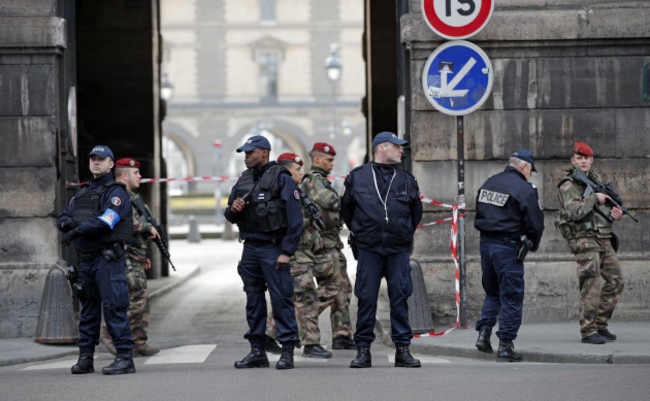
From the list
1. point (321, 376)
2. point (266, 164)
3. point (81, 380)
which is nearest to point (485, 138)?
point (266, 164)

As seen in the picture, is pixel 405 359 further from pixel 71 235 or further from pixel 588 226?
pixel 71 235

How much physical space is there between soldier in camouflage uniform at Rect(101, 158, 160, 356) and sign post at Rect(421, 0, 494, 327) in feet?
9.37

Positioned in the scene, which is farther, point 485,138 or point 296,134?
point 296,134

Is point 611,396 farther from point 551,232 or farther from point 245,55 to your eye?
point 245,55

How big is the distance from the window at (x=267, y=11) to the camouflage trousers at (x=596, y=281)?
237ft

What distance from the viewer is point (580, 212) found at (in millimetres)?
10125

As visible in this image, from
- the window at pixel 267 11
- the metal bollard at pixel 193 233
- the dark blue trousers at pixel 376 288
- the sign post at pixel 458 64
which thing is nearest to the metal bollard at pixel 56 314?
the dark blue trousers at pixel 376 288

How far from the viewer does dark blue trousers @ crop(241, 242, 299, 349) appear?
9117mm

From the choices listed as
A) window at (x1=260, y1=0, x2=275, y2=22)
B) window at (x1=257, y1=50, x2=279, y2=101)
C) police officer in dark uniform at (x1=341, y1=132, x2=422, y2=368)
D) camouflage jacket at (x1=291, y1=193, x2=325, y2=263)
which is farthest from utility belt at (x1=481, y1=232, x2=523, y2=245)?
window at (x1=257, y1=50, x2=279, y2=101)

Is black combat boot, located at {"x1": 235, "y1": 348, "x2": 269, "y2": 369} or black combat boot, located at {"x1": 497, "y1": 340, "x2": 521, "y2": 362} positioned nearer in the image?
black combat boot, located at {"x1": 235, "y1": 348, "x2": 269, "y2": 369}

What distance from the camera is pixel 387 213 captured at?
9.01 meters

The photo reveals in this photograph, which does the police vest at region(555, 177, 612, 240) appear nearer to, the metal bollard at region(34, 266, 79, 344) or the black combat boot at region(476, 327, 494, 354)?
the black combat boot at region(476, 327, 494, 354)

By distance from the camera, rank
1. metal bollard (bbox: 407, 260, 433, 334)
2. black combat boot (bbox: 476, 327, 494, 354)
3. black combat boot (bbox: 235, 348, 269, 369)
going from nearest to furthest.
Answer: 1. black combat boot (bbox: 235, 348, 269, 369)
2. black combat boot (bbox: 476, 327, 494, 354)
3. metal bollard (bbox: 407, 260, 433, 334)

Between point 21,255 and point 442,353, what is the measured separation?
4.49m
